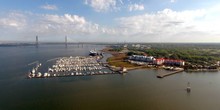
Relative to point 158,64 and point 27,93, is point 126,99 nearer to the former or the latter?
point 27,93

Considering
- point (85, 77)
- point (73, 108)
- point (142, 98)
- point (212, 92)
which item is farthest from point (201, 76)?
point (73, 108)

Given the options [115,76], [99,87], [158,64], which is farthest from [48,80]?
[158,64]

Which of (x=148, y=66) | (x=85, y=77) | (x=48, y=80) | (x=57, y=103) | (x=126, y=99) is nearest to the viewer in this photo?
(x=57, y=103)

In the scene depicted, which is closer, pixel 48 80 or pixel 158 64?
pixel 48 80

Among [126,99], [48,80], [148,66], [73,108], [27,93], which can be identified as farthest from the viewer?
[148,66]

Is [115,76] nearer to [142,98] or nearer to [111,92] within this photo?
[111,92]

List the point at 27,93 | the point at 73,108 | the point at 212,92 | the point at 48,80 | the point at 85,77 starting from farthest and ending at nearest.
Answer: the point at 85,77 < the point at 48,80 < the point at 212,92 < the point at 27,93 < the point at 73,108
